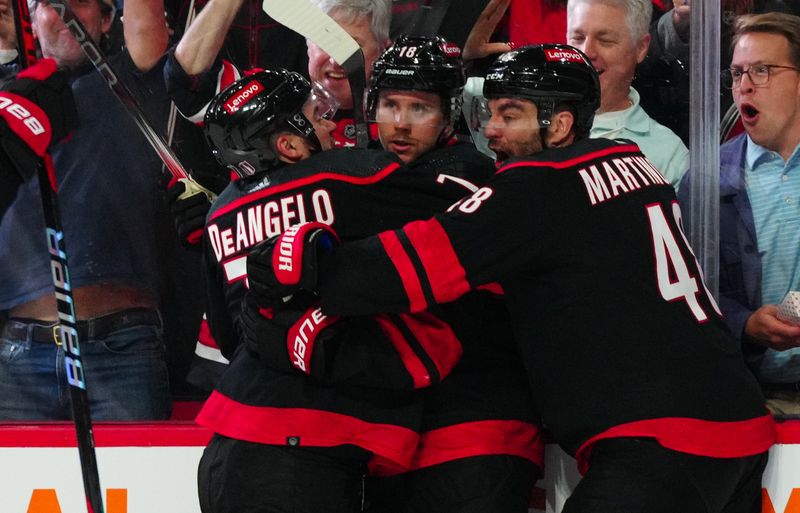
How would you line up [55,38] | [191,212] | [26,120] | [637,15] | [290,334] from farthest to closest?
1. [55,38]
2. [637,15]
3. [191,212]
4. [26,120]
5. [290,334]

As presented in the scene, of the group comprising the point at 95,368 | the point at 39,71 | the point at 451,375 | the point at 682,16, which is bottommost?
the point at 95,368

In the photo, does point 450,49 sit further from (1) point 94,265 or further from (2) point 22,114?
(1) point 94,265

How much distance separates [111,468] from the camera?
98.3 inches

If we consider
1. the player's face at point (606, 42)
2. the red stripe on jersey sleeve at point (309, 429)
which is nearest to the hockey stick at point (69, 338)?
the red stripe on jersey sleeve at point (309, 429)

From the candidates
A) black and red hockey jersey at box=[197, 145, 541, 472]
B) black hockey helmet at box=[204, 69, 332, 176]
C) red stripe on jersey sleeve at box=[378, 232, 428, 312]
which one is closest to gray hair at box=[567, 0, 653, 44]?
black and red hockey jersey at box=[197, 145, 541, 472]

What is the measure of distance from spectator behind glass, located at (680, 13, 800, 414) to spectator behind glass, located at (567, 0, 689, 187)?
0.12m

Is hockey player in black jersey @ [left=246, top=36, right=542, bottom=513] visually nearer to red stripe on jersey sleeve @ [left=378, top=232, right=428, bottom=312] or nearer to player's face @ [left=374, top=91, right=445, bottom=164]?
player's face @ [left=374, top=91, right=445, bottom=164]

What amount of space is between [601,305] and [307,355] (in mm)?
541

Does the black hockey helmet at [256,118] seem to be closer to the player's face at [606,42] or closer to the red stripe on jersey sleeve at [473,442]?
the red stripe on jersey sleeve at [473,442]

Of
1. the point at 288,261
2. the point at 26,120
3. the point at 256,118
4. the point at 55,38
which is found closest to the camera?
the point at 288,261

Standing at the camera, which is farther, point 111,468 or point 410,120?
point 111,468

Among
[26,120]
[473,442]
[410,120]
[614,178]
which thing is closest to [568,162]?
[614,178]

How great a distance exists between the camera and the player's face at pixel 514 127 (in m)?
2.11

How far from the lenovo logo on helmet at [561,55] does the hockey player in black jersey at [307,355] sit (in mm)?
302
